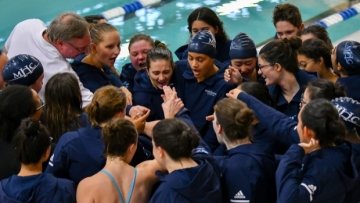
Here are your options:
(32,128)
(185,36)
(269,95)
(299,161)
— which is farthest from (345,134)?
(185,36)

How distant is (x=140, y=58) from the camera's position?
4367 millimetres

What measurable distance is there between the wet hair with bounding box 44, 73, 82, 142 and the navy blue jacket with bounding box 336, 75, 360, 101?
1.57 m

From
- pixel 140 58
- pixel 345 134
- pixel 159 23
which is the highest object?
pixel 345 134

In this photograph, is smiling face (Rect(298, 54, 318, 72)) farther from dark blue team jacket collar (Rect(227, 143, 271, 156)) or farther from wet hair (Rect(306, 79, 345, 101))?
dark blue team jacket collar (Rect(227, 143, 271, 156))

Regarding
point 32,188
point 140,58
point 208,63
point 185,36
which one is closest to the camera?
point 32,188

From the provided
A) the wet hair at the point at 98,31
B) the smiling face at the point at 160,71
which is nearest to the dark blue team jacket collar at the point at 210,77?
the smiling face at the point at 160,71

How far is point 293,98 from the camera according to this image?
3.73m

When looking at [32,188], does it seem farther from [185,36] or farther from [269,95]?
[185,36]

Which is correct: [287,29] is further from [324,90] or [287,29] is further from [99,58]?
[324,90]

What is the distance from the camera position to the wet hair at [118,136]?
2807 mm

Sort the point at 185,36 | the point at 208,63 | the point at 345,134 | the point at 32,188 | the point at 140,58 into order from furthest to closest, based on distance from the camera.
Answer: the point at 185,36
the point at 140,58
the point at 208,63
the point at 345,134
the point at 32,188

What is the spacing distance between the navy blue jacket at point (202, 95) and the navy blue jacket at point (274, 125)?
0.56 meters

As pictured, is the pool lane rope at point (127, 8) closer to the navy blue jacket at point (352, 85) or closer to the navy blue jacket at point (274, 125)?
the navy blue jacket at point (352, 85)

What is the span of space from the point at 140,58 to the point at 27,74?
0.94 m
